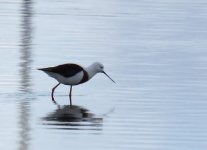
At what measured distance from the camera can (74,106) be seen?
13141mm

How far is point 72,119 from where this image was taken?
40.3 feet

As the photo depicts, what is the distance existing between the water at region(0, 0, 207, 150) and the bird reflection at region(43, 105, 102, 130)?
11 millimetres

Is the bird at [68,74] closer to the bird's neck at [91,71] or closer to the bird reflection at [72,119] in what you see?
the bird's neck at [91,71]

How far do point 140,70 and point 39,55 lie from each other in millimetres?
1800

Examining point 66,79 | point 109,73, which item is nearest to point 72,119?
point 66,79

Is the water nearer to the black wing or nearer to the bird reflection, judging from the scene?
the bird reflection

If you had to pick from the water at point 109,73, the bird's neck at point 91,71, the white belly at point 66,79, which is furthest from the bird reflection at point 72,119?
the bird's neck at point 91,71

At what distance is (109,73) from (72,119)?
10.1 ft

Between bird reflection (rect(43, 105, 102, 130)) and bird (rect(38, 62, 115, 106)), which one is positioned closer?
bird reflection (rect(43, 105, 102, 130))

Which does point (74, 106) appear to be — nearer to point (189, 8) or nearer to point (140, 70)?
point (140, 70)

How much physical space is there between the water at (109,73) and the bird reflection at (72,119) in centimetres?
1

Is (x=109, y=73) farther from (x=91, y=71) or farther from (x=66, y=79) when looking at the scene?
(x=66, y=79)

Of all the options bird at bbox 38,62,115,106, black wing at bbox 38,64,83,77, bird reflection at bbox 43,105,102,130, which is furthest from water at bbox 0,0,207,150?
black wing at bbox 38,64,83,77

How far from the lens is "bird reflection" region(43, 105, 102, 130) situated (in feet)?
38.8
